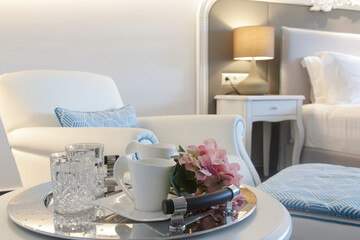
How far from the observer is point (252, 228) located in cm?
61

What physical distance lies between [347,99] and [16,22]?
2.47m

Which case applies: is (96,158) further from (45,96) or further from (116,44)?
(116,44)

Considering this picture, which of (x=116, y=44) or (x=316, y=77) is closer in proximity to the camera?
(x=116, y=44)

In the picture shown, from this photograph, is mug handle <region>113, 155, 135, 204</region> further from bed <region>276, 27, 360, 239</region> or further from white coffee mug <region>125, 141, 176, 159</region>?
bed <region>276, 27, 360, 239</region>

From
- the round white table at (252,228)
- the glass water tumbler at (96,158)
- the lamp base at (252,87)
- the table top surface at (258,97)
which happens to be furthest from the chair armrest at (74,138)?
the lamp base at (252,87)

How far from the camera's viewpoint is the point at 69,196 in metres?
0.67

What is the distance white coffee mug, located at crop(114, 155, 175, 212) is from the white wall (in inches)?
78.5

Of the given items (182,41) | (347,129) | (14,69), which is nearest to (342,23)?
(347,129)

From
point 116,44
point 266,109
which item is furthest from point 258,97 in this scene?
point 116,44

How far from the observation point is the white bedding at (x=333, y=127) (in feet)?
7.86

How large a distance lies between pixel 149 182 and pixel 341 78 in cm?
259

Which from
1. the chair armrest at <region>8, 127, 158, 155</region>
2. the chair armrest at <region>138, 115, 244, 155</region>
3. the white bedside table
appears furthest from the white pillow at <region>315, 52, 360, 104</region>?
the chair armrest at <region>8, 127, 158, 155</region>

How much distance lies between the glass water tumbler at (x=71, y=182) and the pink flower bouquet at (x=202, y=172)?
180mm

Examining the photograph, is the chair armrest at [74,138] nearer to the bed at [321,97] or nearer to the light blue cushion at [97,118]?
the light blue cushion at [97,118]
